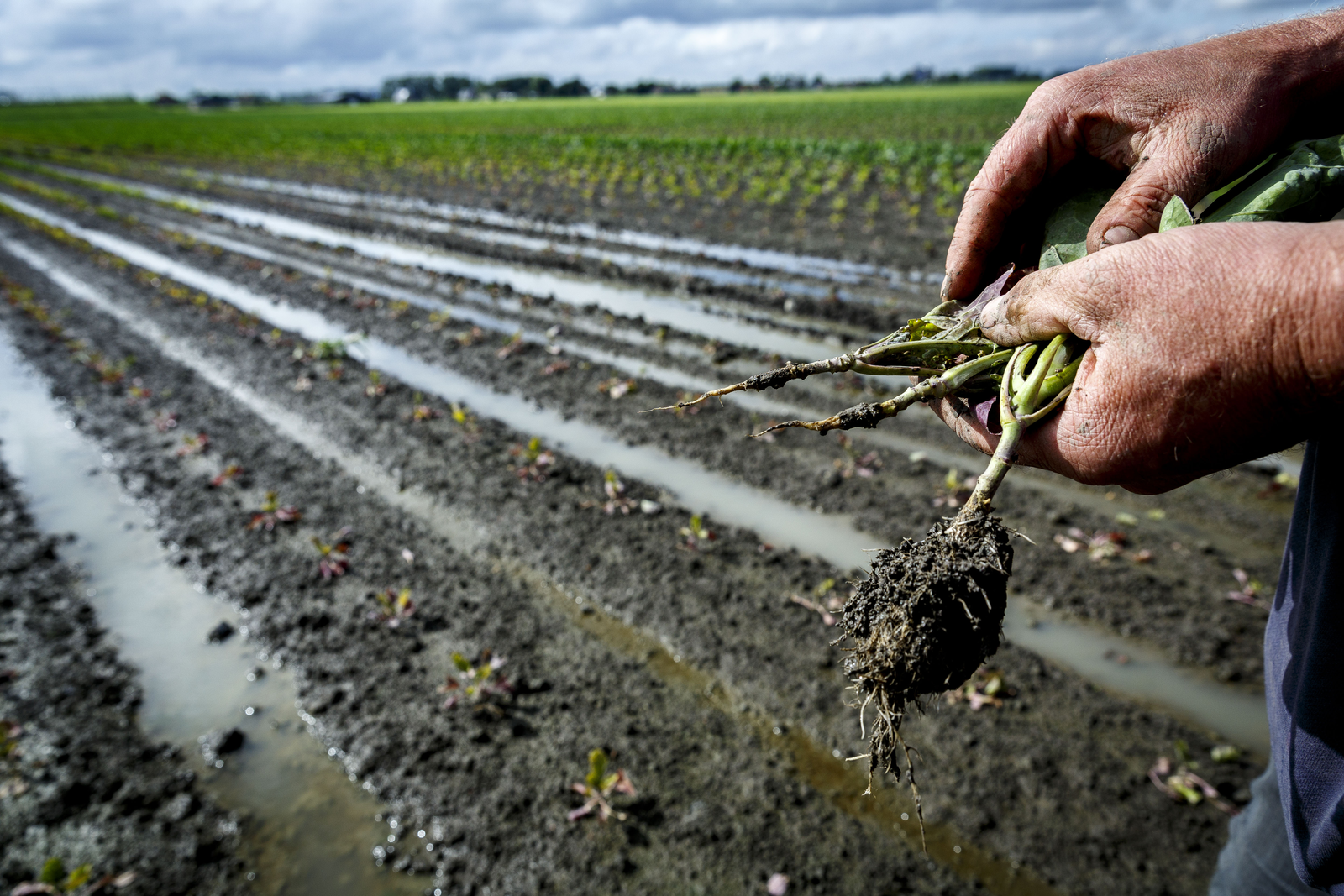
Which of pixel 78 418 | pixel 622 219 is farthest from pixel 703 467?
pixel 622 219

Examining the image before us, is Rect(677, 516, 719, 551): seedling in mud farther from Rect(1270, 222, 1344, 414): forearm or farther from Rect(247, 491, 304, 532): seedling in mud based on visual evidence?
Rect(1270, 222, 1344, 414): forearm

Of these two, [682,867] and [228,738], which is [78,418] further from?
[682,867]

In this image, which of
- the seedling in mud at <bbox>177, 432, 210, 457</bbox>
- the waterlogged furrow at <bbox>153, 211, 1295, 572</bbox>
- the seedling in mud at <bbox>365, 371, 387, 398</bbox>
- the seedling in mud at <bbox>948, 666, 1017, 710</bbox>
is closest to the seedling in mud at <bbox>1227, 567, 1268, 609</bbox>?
the waterlogged furrow at <bbox>153, 211, 1295, 572</bbox>

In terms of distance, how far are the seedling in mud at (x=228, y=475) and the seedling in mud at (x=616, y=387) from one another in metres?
3.23

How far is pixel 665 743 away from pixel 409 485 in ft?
10.8

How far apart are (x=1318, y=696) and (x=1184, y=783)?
7.24 feet

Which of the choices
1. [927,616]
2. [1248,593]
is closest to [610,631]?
[927,616]

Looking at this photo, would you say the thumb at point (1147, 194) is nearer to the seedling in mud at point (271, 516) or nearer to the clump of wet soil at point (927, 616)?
the clump of wet soil at point (927, 616)

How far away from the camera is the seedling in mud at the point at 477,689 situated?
350cm

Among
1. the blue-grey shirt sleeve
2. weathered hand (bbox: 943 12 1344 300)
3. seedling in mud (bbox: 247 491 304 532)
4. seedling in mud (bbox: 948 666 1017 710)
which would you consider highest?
weathered hand (bbox: 943 12 1344 300)

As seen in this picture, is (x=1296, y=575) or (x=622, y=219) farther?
(x=622, y=219)

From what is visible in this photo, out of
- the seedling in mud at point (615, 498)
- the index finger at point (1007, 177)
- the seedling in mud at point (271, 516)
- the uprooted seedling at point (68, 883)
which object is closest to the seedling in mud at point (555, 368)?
the seedling in mud at point (615, 498)

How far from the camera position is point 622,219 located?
1455cm

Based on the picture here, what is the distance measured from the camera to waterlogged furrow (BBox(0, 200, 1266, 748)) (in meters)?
3.47
